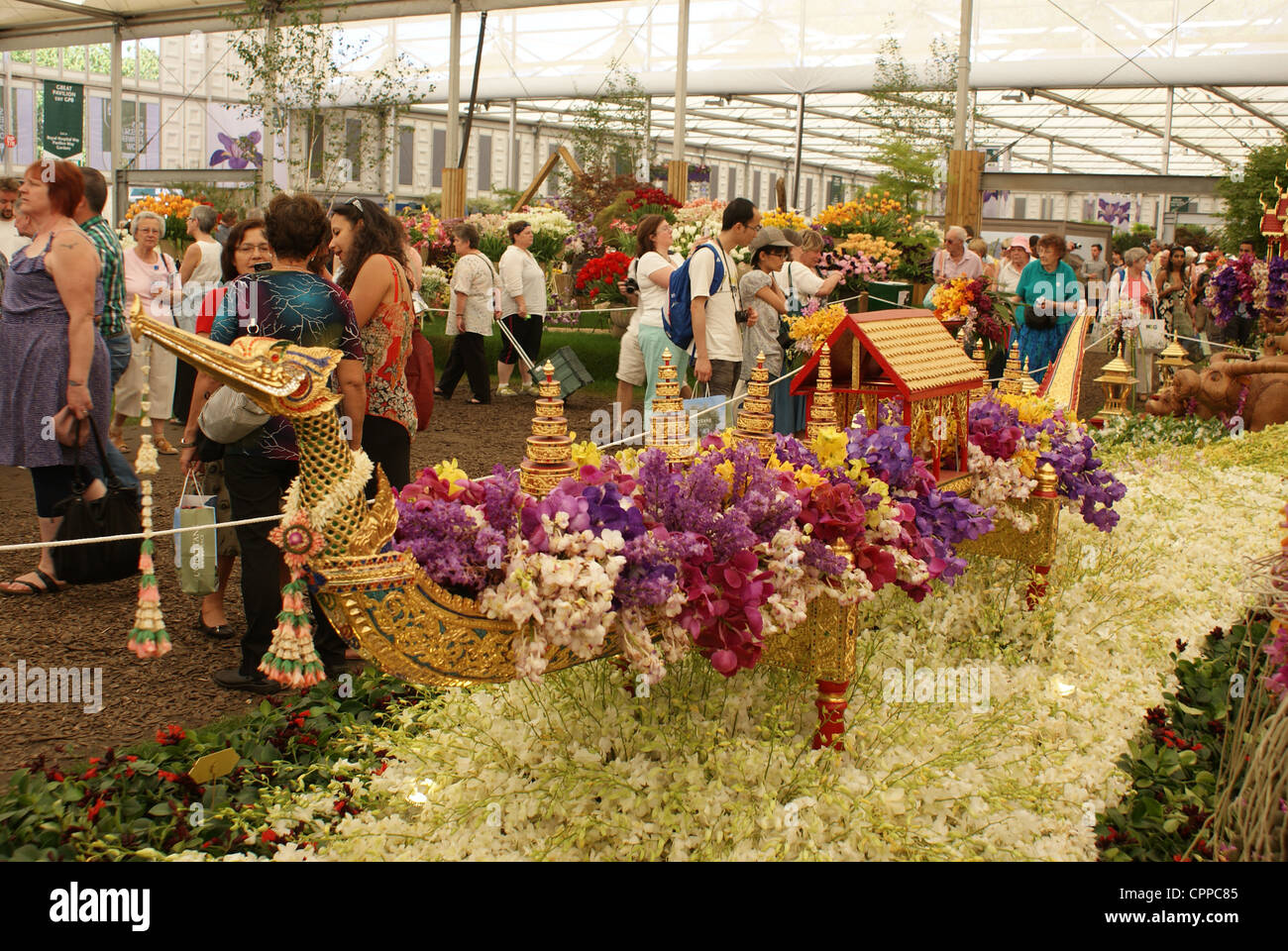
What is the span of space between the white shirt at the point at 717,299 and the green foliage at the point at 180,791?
3144mm

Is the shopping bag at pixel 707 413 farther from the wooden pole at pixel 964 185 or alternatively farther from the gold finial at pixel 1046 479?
the wooden pole at pixel 964 185

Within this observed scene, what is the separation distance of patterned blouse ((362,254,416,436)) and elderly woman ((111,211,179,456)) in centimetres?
305

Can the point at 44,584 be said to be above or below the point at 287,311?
below

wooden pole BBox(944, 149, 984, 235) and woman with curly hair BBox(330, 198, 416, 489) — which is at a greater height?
wooden pole BBox(944, 149, 984, 235)

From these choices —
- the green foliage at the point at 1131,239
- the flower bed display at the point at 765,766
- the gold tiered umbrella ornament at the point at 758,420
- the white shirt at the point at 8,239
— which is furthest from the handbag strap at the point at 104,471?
the green foliage at the point at 1131,239

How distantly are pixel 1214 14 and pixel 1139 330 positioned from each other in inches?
246

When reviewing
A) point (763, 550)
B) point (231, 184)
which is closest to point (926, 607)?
point (763, 550)

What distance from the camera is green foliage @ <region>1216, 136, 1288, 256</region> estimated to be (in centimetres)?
1160

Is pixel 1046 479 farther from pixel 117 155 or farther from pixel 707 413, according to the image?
pixel 117 155

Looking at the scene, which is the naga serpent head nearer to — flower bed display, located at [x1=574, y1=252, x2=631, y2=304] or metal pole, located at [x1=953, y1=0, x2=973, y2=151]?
flower bed display, located at [x1=574, y1=252, x2=631, y2=304]

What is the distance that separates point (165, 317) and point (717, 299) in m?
3.13

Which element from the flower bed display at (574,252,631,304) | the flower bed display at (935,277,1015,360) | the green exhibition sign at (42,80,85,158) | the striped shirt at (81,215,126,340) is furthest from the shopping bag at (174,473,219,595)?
the green exhibition sign at (42,80,85,158)

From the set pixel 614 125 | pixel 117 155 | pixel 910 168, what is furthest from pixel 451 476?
pixel 117 155

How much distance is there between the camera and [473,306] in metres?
9.89
